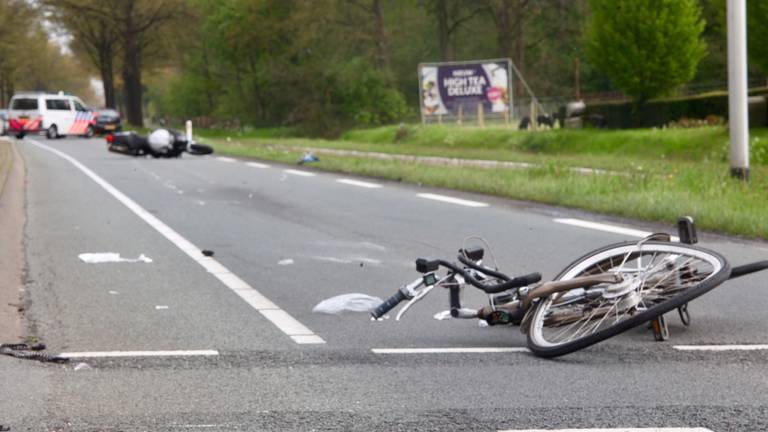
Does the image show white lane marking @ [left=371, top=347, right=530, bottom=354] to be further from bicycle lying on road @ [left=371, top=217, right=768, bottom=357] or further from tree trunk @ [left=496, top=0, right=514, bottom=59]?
tree trunk @ [left=496, top=0, right=514, bottom=59]

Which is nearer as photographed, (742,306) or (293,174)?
(742,306)

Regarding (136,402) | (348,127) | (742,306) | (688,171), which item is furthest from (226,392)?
(348,127)

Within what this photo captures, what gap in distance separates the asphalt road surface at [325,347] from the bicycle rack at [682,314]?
9 centimetres

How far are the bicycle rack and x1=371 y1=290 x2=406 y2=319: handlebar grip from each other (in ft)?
4.45

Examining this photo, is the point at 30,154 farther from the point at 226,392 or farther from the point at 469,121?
the point at 226,392

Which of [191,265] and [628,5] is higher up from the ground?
[628,5]

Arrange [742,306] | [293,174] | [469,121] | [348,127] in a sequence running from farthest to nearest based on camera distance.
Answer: [348,127] < [469,121] < [293,174] < [742,306]

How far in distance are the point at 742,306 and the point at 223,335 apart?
123 inches

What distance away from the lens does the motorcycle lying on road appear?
29844 mm

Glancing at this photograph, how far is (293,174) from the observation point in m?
22.9

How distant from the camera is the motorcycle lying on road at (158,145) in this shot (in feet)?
97.9

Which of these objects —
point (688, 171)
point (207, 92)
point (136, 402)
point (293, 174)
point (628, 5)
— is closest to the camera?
point (136, 402)

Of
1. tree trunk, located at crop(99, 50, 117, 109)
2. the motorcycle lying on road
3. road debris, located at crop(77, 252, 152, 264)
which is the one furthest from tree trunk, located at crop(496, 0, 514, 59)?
road debris, located at crop(77, 252, 152, 264)

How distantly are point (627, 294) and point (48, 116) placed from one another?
52.3 meters
